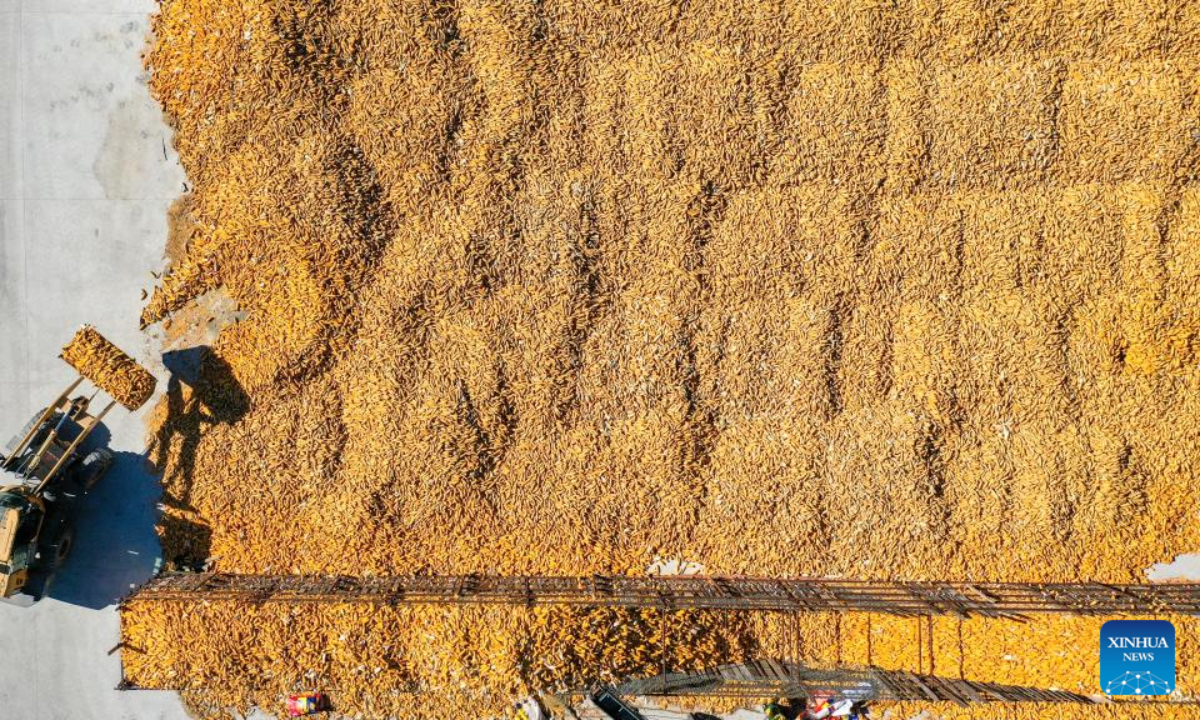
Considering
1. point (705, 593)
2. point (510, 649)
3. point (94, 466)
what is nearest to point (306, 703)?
point (510, 649)

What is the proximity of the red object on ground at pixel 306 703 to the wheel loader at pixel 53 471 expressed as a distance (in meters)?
3.10

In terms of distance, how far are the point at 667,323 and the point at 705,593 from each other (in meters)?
3.01

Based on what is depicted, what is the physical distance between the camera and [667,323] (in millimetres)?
6918

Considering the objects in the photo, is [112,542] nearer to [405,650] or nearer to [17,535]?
[17,535]

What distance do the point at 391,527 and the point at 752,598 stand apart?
4.04 metres

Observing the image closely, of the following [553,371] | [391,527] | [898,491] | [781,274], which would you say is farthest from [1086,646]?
[391,527]

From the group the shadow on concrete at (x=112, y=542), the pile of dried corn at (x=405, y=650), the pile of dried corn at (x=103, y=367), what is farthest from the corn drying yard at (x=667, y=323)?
the pile of dried corn at (x=103, y=367)

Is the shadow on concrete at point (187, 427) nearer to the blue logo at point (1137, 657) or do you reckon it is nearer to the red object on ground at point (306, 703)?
the red object on ground at point (306, 703)

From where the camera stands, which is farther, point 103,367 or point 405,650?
point 405,650

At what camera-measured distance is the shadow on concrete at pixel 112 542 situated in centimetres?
733

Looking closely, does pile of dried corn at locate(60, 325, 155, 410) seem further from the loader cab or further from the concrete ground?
the loader cab

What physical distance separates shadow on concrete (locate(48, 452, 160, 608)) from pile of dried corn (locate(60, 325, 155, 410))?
1096mm

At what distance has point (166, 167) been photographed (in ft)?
23.9

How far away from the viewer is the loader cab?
6.41m
